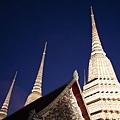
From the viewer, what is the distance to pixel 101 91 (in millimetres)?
23000

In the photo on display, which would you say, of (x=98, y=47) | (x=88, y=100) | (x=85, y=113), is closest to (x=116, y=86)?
(x=88, y=100)

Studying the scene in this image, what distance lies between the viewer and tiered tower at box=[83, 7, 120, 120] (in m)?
21.0

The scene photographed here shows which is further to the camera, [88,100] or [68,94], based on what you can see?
[88,100]

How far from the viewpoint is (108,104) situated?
2158cm

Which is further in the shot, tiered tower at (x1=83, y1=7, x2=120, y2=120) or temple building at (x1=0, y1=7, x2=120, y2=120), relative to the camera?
tiered tower at (x1=83, y1=7, x2=120, y2=120)

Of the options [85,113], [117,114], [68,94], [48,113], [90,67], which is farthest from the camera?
[90,67]

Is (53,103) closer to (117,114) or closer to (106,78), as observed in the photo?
(117,114)

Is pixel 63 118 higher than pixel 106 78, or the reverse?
pixel 106 78

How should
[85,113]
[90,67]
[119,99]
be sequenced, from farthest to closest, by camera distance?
[90,67] < [119,99] < [85,113]

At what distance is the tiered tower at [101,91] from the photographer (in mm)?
21041

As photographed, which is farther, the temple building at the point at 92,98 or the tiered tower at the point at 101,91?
the tiered tower at the point at 101,91

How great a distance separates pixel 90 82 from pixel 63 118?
19.8 metres

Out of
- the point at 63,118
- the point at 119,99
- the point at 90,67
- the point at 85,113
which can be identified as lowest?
the point at 63,118

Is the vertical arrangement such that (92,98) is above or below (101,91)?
below
